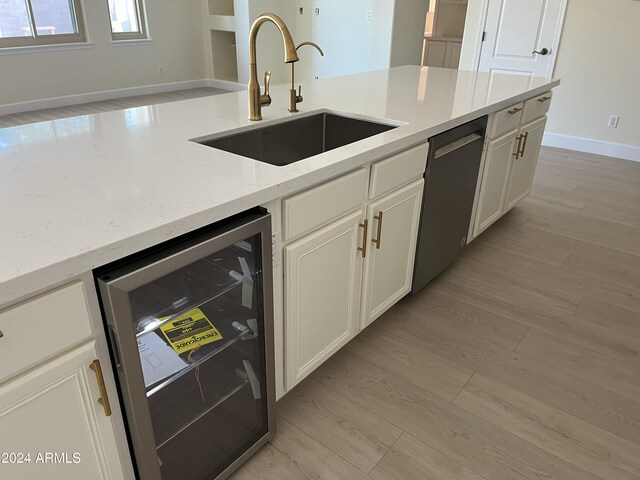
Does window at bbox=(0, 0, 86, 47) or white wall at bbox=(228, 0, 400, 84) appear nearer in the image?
window at bbox=(0, 0, 86, 47)

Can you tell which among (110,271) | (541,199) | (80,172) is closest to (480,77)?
(541,199)

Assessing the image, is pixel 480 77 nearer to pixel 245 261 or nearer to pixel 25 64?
pixel 245 261

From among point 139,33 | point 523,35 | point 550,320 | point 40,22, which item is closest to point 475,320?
point 550,320

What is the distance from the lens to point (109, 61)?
262 inches

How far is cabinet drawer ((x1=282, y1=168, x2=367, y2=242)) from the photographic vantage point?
137 cm

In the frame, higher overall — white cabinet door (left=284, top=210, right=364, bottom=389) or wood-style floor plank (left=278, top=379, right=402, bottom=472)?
white cabinet door (left=284, top=210, right=364, bottom=389)

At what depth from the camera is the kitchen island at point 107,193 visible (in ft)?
2.87

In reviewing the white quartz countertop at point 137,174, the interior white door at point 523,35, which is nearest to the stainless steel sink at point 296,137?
the white quartz countertop at point 137,174

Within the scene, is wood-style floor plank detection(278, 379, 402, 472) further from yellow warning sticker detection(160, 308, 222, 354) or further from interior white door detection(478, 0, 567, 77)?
interior white door detection(478, 0, 567, 77)

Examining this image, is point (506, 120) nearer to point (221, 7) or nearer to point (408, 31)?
point (408, 31)

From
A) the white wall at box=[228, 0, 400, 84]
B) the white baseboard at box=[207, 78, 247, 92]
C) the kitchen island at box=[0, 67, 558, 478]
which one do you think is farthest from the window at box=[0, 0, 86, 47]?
the kitchen island at box=[0, 67, 558, 478]

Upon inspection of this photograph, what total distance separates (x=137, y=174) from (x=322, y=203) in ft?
1.78

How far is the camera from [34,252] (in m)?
0.87

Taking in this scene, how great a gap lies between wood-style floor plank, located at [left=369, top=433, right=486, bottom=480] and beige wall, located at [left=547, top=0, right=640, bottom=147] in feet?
14.6
